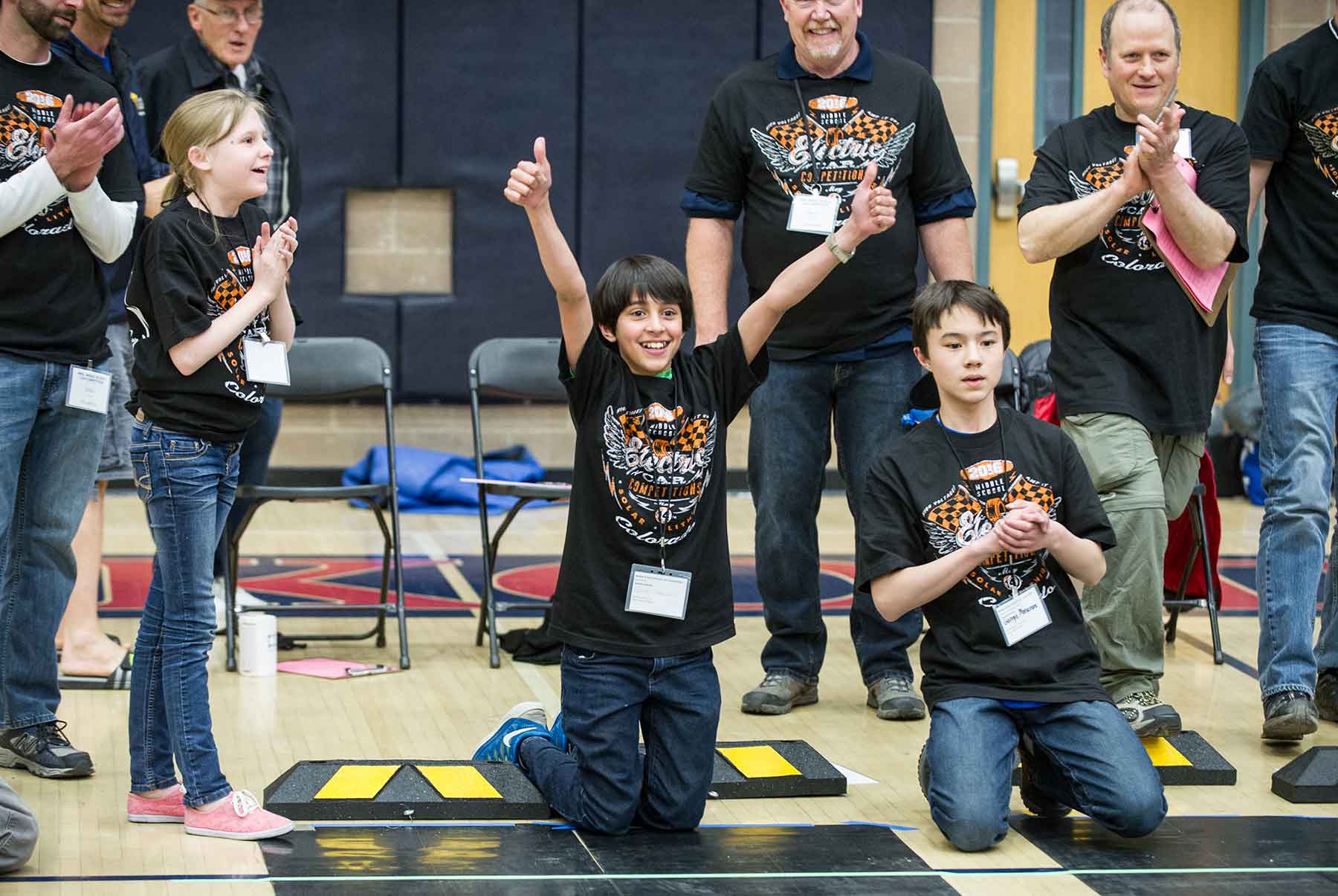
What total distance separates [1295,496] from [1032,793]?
41.4 inches

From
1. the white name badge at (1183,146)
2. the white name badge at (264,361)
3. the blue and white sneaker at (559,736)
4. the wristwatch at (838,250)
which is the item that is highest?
the white name badge at (1183,146)

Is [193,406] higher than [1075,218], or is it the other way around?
[1075,218]

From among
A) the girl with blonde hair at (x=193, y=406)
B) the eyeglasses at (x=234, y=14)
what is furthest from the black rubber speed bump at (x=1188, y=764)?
the eyeglasses at (x=234, y=14)

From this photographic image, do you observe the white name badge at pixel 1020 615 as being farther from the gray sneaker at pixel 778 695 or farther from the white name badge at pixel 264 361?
the white name badge at pixel 264 361

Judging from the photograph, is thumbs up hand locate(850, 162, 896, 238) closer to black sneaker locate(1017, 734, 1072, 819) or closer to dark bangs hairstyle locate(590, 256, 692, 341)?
dark bangs hairstyle locate(590, 256, 692, 341)

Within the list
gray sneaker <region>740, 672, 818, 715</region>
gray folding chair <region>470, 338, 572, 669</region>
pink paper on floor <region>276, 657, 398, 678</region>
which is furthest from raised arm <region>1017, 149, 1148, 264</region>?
pink paper on floor <region>276, 657, 398, 678</region>

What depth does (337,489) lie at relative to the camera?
16.1 ft

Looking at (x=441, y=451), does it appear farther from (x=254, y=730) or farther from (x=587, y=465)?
(x=587, y=465)

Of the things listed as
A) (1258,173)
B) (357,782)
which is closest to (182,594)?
(357,782)

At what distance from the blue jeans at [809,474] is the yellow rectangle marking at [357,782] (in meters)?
1.20

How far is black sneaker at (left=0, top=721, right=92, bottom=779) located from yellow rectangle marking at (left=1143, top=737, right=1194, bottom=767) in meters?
2.25

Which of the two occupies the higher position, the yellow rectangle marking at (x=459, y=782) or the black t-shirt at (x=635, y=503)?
the black t-shirt at (x=635, y=503)

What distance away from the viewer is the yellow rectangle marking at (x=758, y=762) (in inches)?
141

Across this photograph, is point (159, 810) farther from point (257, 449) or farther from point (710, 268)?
point (257, 449)
